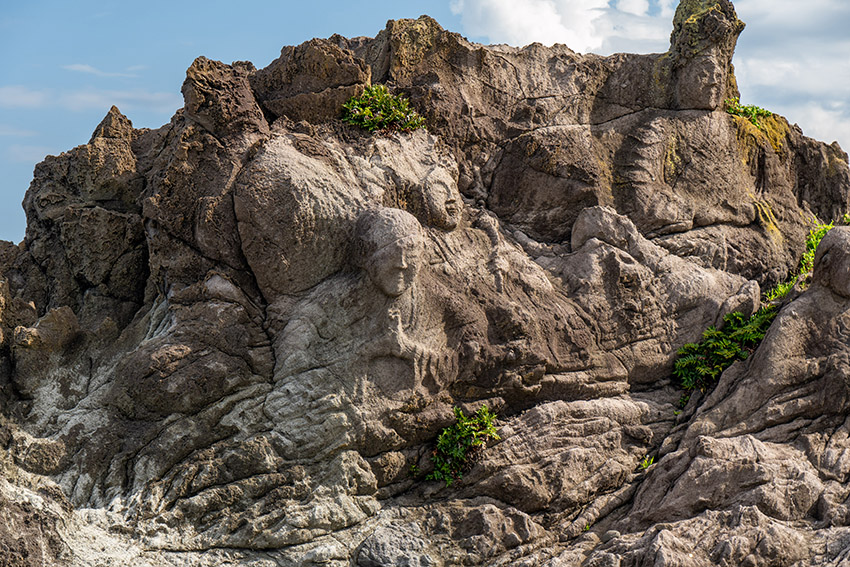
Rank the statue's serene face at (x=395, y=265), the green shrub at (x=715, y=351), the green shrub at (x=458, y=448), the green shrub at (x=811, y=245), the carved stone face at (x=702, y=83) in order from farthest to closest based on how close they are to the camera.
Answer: the green shrub at (x=811, y=245)
the carved stone face at (x=702, y=83)
the green shrub at (x=715, y=351)
the green shrub at (x=458, y=448)
the statue's serene face at (x=395, y=265)

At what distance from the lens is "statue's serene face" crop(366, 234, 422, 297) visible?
11867 millimetres

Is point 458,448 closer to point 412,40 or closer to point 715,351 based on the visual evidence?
point 715,351

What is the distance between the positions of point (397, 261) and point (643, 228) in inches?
195

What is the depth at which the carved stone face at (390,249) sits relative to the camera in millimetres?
11883

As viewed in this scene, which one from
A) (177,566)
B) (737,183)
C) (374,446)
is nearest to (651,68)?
(737,183)

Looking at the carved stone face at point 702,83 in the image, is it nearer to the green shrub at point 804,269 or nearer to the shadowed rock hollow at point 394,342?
the shadowed rock hollow at point 394,342

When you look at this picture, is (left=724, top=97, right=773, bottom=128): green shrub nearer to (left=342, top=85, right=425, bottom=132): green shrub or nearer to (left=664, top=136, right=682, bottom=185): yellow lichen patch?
(left=664, top=136, right=682, bottom=185): yellow lichen patch

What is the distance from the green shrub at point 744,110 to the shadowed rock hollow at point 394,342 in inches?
73.1

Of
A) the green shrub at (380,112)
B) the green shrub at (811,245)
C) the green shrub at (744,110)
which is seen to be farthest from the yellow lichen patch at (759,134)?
the green shrub at (380,112)

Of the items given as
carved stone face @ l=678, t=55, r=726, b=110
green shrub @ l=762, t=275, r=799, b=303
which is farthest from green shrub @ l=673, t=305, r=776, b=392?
carved stone face @ l=678, t=55, r=726, b=110

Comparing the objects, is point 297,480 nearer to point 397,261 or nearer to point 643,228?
point 397,261

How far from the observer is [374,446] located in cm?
1190

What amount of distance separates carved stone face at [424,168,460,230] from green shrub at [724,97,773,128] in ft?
18.8

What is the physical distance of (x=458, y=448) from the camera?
39.9 feet
